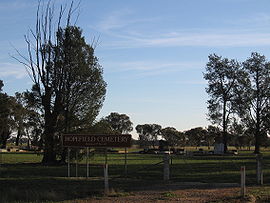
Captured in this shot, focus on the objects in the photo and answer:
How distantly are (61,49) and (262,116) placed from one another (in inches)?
1602

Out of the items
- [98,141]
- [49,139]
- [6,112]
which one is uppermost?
[6,112]

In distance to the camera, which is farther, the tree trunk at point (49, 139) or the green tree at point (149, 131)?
the green tree at point (149, 131)

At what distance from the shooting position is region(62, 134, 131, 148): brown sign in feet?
74.9

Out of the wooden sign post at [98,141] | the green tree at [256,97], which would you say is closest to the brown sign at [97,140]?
the wooden sign post at [98,141]

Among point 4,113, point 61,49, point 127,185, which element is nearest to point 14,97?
point 4,113

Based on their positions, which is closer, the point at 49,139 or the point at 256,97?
the point at 49,139

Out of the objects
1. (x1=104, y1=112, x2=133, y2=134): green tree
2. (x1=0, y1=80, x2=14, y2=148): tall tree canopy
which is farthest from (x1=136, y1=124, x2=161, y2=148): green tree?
(x1=0, y1=80, x2=14, y2=148): tall tree canopy

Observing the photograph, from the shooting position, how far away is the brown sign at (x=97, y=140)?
74.9 ft

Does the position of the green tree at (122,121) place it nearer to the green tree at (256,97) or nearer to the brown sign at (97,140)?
the green tree at (256,97)

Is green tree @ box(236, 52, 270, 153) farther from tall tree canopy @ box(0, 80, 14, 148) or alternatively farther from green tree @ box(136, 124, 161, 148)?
green tree @ box(136, 124, 161, 148)

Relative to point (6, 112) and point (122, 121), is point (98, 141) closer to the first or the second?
point (6, 112)

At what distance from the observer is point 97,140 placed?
914 inches

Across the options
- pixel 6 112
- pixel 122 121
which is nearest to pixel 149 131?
pixel 122 121

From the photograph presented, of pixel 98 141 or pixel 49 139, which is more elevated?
pixel 98 141
